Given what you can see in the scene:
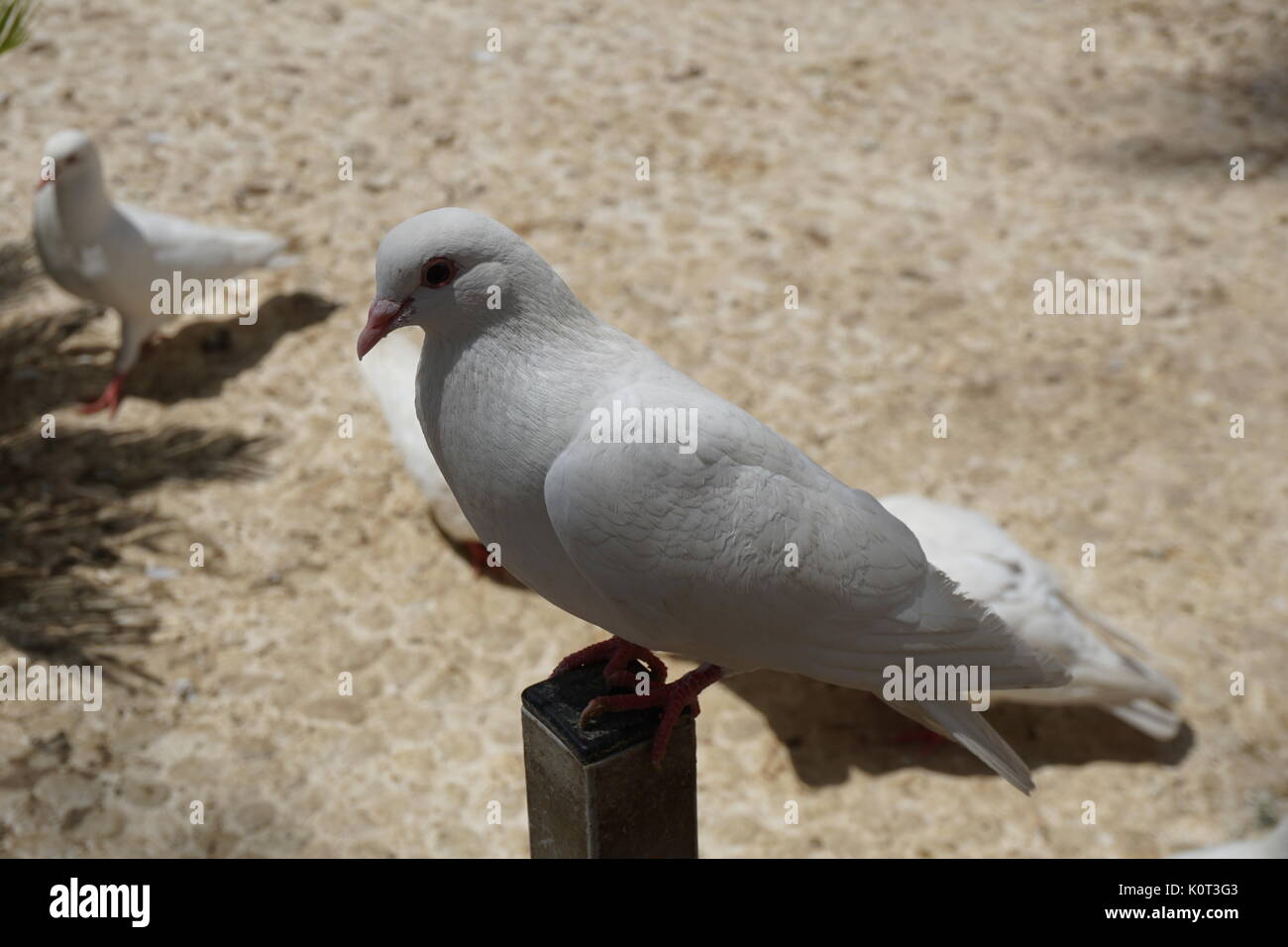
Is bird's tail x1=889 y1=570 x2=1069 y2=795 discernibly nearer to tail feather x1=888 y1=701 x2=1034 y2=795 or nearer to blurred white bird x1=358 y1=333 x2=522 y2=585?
tail feather x1=888 y1=701 x2=1034 y2=795

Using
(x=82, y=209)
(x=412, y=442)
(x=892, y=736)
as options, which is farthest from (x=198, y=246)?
(x=892, y=736)

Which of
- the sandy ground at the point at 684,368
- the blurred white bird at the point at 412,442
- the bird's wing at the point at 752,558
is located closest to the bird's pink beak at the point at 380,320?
the bird's wing at the point at 752,558

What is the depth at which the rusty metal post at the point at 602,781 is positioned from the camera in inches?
95.1

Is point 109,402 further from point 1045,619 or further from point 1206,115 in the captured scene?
point 1206,115

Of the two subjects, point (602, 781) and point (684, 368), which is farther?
point (684, 368)

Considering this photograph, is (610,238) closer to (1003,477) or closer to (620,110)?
(620,110)

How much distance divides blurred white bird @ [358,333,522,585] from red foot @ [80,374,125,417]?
134cm

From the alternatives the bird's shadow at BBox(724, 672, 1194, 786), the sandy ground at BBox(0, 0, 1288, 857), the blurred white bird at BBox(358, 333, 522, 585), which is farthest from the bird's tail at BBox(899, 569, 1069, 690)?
the blurred white bird at BBox(358, 333, 522, 585)

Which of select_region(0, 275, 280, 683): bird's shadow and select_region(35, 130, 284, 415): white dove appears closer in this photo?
select_region(0, 275, 280, 683): bird's shadow

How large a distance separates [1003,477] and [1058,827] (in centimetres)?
175

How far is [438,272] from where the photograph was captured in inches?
92.4

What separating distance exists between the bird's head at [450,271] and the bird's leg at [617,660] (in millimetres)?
804

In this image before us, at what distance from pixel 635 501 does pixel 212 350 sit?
4480mm

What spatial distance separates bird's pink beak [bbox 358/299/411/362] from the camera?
7.84 ft
